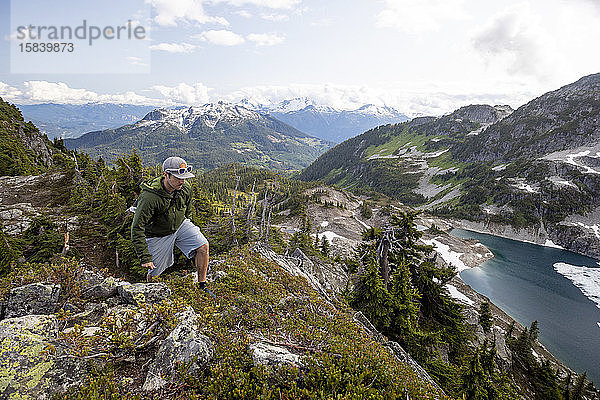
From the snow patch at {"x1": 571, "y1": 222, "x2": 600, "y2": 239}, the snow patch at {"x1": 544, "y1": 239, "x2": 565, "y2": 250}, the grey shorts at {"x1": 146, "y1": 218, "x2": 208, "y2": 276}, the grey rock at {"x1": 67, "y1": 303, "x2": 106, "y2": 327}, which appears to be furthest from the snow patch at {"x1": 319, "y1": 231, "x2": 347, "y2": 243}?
the snow patch at {"x1": 571, "y1": 222, "x2": 600, "y2": 239}

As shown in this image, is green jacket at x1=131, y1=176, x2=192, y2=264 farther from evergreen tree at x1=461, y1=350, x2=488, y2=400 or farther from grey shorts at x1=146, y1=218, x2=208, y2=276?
evergreen tree at x1=461, y1=350, x2=488, y2=400

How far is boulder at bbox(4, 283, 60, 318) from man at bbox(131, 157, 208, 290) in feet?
8.07

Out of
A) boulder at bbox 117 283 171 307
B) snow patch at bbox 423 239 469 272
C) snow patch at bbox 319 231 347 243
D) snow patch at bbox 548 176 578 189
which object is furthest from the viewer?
snow patch at bbox 548 176 578 189

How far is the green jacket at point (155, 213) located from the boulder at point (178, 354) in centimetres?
217

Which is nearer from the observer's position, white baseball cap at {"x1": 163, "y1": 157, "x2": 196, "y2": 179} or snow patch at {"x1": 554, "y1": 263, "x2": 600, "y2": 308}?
white baseball cap at {"x1": 163, "y1": 157, "x2": 196, "y2": 179}

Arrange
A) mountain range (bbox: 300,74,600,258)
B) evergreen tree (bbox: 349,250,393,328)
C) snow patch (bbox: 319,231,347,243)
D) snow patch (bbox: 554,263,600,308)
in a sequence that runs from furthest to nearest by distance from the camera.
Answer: mountain range (bbox: 300,74,600,258) < snow patch (bbox: 554,263,600,308) < snow patch (bbox: 319,231,347,243) < evergreen tree (bbox: 349,250,393,328)

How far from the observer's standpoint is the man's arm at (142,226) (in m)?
6.95

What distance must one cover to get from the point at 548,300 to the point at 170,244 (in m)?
90.8

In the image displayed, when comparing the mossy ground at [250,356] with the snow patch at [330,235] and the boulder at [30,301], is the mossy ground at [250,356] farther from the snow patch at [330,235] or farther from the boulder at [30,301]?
the snow patch at [330,235]

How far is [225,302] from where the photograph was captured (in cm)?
910

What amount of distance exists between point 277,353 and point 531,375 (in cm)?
4591

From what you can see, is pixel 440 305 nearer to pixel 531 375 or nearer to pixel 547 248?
pixel 531 375

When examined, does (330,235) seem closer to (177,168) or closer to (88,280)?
(88,280)

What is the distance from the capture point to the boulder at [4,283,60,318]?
22.2 ft
